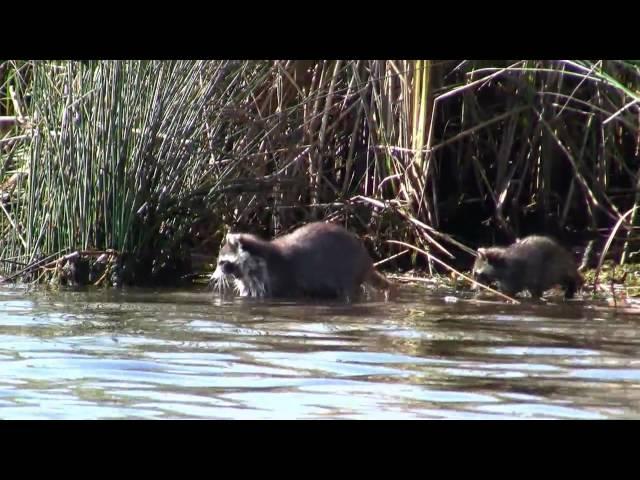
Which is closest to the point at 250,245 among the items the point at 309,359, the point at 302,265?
the point at 302,265

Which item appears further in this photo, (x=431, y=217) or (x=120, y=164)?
(x=431, y=217)

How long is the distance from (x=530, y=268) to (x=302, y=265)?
182 centimetres

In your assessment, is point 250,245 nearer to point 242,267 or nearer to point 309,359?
point 242,267

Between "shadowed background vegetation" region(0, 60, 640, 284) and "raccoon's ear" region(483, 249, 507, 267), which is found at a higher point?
"shadowed background vegetation" region(0, 60, 640, 284)

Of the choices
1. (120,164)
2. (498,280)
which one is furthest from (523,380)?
(120,164)

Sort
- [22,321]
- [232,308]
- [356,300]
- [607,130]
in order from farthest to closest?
[607,130], [356,300], [232,308], [22,321]

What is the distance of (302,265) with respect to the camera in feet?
32.4

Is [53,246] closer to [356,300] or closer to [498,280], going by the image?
[356,300]

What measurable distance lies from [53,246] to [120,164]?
0.91 m

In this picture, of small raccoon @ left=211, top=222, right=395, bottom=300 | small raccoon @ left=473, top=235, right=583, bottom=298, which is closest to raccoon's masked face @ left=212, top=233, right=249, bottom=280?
small raccoon @ left=211, top=222, right=395, bottom=300

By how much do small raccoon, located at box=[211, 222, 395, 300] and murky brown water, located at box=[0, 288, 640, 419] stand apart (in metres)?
0.54

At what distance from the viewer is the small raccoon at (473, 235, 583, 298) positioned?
9.65 meters

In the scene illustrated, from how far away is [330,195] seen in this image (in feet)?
36.5

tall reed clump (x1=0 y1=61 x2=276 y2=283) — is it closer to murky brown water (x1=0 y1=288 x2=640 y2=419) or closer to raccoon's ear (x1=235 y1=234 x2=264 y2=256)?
raccoon's ear (x1=235 y1=234 x2=264 y2=256)
